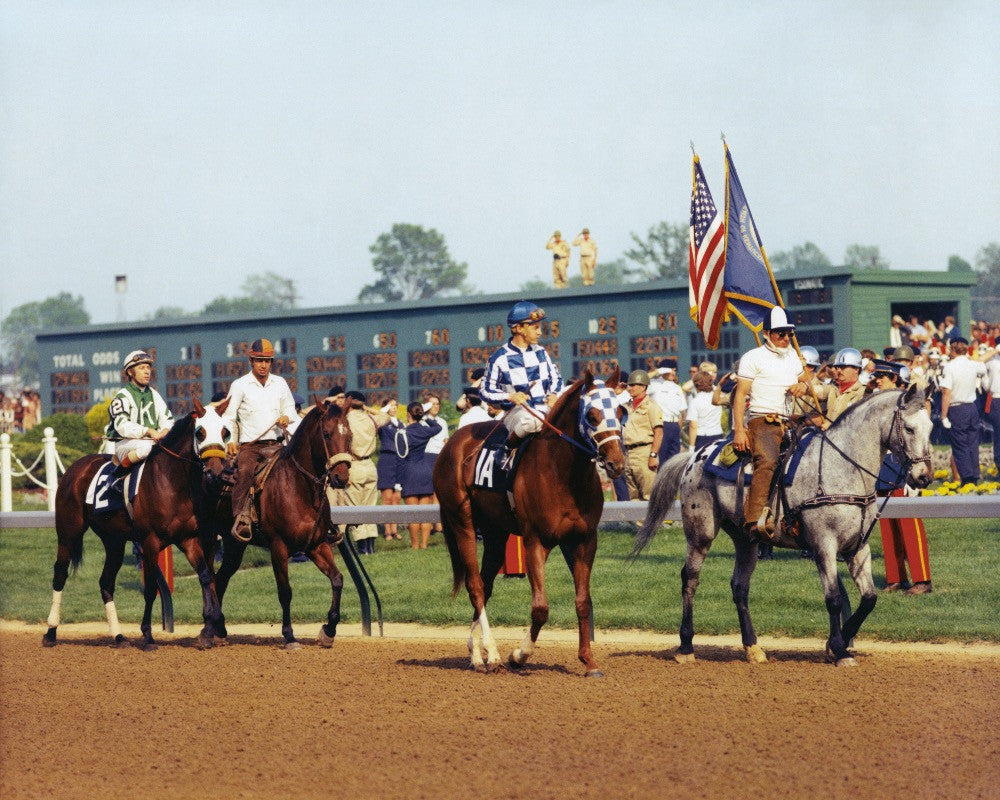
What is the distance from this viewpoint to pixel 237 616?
15.9 m

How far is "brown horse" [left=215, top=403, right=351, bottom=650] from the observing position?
1273cm

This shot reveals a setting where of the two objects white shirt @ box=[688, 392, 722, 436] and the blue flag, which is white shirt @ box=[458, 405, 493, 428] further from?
the blue flag

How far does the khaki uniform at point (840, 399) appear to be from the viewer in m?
13.6

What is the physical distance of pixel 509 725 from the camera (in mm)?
8898

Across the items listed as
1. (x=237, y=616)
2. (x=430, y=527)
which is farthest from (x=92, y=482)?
(x=430, y=527)

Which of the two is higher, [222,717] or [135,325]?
[135,325]

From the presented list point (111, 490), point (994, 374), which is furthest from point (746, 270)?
point (994, 374)

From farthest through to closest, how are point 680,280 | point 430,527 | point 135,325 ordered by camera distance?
point 135,325, point 680,280, point 430,527

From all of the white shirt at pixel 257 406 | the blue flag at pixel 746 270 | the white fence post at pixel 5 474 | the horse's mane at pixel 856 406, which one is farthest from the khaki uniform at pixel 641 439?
the white fence post at pixel 5 474

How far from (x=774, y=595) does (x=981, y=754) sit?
21.7 feet

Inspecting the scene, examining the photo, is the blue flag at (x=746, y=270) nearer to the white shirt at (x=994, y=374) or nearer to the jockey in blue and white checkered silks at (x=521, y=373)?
the jockey in blue and white checkered silks at (x=521, y=373)

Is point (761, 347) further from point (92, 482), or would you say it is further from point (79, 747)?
point (92, 482)

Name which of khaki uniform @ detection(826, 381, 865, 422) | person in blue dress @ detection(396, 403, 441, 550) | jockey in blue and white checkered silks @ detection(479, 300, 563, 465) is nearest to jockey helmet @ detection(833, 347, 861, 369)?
khaki uniform @ detection(826, 381, 865, 422)

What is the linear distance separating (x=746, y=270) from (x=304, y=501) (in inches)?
170
